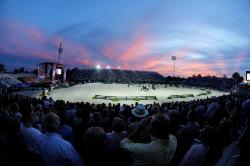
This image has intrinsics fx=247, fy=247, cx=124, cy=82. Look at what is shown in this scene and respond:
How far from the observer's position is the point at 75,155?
149 inches

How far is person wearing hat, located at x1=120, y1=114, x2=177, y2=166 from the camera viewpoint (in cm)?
330

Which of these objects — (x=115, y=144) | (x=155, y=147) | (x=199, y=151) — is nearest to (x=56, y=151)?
(x=115, y=144)

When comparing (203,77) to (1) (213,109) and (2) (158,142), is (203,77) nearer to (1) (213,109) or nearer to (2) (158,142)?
(1) (213,109)

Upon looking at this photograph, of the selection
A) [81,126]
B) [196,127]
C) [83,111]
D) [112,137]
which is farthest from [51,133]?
[196,127]

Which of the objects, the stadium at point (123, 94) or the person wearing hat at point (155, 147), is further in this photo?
the stadium at point (123, 94)

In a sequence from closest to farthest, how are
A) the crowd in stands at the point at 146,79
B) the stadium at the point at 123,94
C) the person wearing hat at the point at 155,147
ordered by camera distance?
the person wearing hat at the point at 155,147
the stadium at the point at 123,94
the crowd in stands at the point at 146,79

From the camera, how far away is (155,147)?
333 centimetres

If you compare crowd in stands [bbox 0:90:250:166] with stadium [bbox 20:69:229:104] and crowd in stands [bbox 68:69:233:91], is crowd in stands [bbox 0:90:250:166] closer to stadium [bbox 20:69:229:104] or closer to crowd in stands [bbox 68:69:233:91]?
stadium [bbox 20:69:229:104]

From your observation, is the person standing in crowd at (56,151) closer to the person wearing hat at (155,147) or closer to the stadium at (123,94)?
the person wearing hat at (155,147)

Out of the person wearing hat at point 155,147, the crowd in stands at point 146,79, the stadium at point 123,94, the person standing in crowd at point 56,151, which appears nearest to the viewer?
the person wearing hat at point 155,147

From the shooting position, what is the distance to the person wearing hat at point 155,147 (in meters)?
3.30

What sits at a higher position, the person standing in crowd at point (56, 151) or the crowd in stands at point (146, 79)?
the crowd in stands at point (146, 79)

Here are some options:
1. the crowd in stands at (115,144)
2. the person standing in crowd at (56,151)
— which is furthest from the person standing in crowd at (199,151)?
the person standing in crowd at (56,151)

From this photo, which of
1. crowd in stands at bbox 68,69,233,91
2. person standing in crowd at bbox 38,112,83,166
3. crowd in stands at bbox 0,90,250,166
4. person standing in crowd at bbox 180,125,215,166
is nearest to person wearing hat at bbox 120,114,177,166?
crowd in stands at bbox 0,90,250,166
